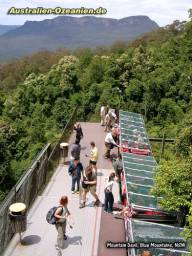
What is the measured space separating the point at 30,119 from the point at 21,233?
1423 inches

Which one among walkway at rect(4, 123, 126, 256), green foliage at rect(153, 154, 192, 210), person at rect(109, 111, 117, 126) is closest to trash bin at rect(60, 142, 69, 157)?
walkway at rect(4, 123, 126, 256)

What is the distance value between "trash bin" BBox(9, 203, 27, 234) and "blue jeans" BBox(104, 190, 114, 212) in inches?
116

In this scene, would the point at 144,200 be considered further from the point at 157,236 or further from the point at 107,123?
the point at 107,123

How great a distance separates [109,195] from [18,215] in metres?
3.20

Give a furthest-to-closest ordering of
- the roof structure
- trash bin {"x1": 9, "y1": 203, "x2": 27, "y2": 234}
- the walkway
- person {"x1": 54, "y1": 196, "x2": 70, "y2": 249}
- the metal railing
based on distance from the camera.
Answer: the walkway, the roof structure, the metal railing, trash bin {"x1": 9, "y1": 203, "x2": 27, "y2": 234}, person {"x1": 54, "y1": 196, "x2": 70, "y2": 249}

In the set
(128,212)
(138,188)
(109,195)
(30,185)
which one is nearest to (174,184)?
(128,212)

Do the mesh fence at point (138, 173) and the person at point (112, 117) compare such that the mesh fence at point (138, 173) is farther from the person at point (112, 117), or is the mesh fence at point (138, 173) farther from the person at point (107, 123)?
the person at point (107, 123)

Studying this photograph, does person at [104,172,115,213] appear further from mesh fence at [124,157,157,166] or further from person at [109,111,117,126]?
person at [109,111,117,126]

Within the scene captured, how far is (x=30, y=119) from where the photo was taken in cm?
4809

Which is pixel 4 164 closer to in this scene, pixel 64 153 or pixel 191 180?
pixel 64 153

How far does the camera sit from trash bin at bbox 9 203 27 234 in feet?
37.1

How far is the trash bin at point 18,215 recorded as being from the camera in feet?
37.1

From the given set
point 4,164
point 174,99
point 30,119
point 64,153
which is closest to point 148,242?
point 64,153

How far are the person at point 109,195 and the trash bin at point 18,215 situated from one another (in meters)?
2.94
